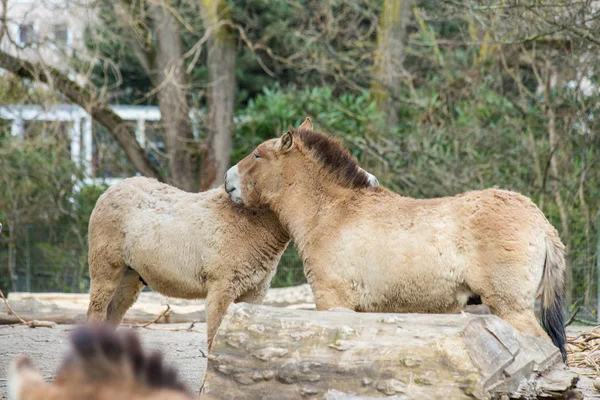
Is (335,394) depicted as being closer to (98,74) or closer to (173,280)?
(173,280)

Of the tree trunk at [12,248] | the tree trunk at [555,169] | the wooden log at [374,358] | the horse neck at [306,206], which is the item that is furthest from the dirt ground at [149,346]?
the tree trunk at [12,248]

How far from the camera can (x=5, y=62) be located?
1345cm

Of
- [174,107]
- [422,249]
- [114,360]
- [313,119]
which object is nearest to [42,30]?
[174,107]

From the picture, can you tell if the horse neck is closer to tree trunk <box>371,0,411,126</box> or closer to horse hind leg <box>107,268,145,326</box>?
horse hind leg <box>107,268,145,326</box>

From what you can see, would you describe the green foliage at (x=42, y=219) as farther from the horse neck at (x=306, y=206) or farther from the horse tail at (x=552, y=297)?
the horse tail at (x=552, y=297)

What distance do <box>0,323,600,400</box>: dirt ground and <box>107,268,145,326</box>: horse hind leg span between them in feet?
2.29

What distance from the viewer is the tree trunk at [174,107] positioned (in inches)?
595

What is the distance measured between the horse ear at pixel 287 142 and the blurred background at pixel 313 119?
6.15 meters

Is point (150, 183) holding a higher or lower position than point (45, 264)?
higher

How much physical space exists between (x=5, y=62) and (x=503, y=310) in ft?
35.0

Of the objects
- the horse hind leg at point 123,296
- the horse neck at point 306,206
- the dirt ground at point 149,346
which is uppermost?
the horse neck at point 306,206

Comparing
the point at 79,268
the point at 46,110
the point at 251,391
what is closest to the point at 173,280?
the point at 251,391

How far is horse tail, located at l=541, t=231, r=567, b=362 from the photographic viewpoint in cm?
564

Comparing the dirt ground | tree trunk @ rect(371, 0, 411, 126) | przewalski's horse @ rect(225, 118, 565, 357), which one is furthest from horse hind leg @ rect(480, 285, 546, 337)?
tree trunk @ rect(371, 0, 411, 126)
